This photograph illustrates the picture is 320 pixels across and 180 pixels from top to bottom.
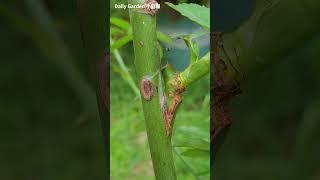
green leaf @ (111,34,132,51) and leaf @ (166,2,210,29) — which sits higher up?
leaf @ (166,2,210,29)

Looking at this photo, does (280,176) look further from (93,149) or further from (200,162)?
(93,149)

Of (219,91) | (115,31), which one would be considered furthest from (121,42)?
(219,91)

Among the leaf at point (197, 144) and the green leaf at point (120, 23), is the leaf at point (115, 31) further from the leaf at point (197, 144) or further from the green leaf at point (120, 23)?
the leaf at point (197, 144)

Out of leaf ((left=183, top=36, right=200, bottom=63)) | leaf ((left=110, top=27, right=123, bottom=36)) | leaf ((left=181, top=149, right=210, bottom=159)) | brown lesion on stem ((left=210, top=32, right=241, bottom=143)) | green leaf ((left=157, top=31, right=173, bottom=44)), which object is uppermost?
leaf ((left=110, top=27, right=123, bottom=36))

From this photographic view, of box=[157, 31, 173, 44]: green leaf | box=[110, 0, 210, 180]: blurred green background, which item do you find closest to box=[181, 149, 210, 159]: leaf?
box=[110, 0, 210, 180]: blurred green background

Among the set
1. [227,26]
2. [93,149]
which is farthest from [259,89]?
[93,149]

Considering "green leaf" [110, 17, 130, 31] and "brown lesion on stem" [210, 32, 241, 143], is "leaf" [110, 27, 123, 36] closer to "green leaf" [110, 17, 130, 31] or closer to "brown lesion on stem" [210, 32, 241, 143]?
"green leaf" [110, 17, 130, 31]
